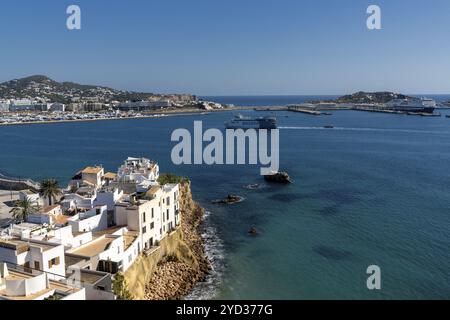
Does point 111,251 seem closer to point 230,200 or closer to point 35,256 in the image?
point 35,256

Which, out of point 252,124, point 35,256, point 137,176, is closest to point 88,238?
point 35,256

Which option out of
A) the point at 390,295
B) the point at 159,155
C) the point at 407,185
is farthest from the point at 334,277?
the point at 159,155

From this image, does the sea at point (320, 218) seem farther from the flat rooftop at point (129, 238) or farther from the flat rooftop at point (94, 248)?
the flat rooftop at point (94, 248)

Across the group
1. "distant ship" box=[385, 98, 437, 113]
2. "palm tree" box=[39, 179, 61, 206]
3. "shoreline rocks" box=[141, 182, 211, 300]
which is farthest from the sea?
"distant ship" box=[385, 98, 437, 113]

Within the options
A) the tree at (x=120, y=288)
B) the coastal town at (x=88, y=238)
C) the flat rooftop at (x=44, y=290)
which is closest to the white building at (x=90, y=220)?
the coastal town at (x=88, y=238)

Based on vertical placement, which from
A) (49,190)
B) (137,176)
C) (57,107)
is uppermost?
(57,107)

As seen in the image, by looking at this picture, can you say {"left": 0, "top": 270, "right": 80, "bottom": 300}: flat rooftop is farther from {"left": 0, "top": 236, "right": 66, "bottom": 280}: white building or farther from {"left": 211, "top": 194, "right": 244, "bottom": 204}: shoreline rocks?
{"left": 211, "top": 194, "right": 244, "bottom": 204}: shoreline rocks
